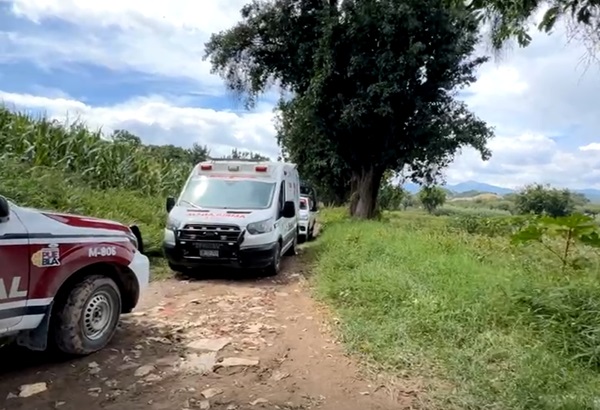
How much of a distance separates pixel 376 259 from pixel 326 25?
1133cm

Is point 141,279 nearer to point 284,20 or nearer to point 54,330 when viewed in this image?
point 54,330

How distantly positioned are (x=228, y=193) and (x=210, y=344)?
16.6 feet

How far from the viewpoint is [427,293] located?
6.11m

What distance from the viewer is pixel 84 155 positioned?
45.0ft

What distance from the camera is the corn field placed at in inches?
468

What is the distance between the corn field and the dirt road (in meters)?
7.30

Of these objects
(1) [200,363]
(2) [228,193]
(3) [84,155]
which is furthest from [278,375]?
(3) [84,155]

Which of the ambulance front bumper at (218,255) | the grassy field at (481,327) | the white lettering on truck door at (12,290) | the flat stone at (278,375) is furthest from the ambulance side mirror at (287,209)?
the white lettering on truck door at (12,290)

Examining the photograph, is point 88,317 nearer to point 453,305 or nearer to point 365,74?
point 453,305

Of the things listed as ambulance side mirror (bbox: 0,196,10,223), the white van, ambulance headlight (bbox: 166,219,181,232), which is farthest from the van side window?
ambulance side mirror (bbox: 0,196,10,223)

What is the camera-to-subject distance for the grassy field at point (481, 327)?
12.7 feet

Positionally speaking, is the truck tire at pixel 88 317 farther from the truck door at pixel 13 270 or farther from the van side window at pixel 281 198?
the van side window at pixel 281 198

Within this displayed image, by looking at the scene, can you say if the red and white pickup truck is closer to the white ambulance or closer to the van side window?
the van side window

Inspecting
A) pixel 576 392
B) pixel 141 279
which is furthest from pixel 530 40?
pixel 141 279
